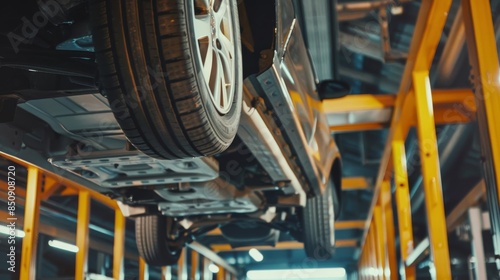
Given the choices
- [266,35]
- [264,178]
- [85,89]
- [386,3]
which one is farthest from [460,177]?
[85,89]

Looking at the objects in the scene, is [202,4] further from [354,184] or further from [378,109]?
[354,184]

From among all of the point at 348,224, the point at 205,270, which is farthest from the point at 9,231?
the point at 348,224

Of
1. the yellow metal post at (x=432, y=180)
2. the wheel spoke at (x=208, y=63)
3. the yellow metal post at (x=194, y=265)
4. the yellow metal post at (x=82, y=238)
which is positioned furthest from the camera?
the yellow metal post at (x=194, y=265)

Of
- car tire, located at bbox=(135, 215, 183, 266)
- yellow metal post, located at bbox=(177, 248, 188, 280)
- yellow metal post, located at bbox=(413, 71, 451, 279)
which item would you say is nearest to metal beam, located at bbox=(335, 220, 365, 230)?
yellow metal post, located at bbox=(177, 248, 188, 280)

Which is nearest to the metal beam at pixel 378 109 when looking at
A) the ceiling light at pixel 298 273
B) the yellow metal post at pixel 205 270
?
the ceiling light at pixel 298 273

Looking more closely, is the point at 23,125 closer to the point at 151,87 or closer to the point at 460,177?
the point at 151,87

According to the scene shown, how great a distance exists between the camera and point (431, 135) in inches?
156

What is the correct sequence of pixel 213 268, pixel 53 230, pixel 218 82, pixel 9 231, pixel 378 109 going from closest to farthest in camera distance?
pixel 218 82
pixel 9 231
pixel 378 109
pixel 53 230
pixel 213 268

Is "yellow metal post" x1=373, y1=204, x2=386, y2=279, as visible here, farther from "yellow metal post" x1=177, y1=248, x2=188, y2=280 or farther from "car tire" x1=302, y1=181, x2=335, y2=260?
"yellow metal post" x1=177, y1=248, x2=188, y2=280

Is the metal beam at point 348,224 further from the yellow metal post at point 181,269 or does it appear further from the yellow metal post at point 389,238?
the yellow metal post at point 389,238

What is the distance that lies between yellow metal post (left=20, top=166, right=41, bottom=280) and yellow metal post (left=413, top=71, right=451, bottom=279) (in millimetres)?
2787

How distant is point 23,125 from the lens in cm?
266

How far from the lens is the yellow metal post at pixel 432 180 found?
3.71m

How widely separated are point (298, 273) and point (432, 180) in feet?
21.2
